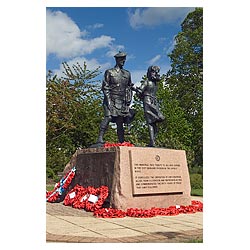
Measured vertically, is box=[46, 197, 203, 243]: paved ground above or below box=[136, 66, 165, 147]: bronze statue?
below

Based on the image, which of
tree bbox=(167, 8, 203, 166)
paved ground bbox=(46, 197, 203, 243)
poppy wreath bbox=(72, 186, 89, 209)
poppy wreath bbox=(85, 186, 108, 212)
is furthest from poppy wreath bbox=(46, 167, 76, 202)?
tree bbox=(167, 8, 203, 166)

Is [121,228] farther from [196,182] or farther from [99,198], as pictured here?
[196,182]

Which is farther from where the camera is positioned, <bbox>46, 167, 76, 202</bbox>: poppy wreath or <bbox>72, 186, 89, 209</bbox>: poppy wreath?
<bbox>46, 167, 76, 202</bbox>: poppy wreath

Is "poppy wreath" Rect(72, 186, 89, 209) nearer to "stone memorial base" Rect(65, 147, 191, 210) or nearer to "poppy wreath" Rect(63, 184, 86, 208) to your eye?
"poppy wreath" Rect(63, 184, 86, 208)

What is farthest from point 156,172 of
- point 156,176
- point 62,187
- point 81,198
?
point 62,187

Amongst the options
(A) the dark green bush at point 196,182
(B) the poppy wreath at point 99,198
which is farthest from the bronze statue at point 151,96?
(A) the dark green bush at point 196,182

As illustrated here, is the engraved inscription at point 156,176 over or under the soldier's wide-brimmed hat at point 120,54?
under

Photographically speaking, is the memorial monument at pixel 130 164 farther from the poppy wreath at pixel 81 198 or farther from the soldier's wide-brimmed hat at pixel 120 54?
the poppy wreath at pixel 81 198

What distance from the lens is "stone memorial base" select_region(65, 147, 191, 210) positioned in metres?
7.55

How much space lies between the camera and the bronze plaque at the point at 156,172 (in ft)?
25.4

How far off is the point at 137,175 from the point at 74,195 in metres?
1.72

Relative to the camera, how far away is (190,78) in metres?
25.3

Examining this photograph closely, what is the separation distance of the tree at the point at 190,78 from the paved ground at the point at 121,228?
17120 millimetres

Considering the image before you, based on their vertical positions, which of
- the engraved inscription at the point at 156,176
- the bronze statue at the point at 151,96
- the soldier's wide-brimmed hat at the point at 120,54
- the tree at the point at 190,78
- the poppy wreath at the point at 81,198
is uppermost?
the tree at the point at 190,78
